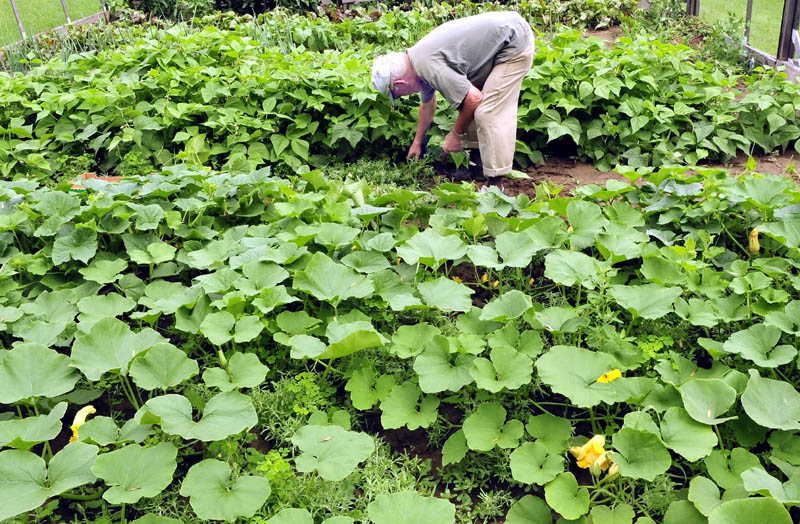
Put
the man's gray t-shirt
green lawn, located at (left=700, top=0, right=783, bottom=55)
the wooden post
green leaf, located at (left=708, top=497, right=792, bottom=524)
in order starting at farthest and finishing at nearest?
green lawn, located at (left=700, top=0, right=783, bottom=55), the wooden post, the man's gray t-shirt, green leaf, located at (left=708, top=497, right=792, bottom=524)

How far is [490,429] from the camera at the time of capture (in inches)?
80.9

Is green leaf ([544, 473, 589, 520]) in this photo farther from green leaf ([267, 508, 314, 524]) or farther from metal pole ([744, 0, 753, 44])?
metal pole ([744, 0, 753, 44])

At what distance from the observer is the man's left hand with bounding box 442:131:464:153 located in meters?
4.55

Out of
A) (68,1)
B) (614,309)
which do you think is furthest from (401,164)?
(68,1)

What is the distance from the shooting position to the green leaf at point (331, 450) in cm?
179

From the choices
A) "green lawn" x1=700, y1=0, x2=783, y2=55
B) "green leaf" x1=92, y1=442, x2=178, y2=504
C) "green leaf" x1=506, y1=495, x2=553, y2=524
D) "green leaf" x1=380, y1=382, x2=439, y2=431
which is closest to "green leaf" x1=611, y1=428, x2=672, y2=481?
"green leaf" x1=506, y1=495, x2=553, y2=524

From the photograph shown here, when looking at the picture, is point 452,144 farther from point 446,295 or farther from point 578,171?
point 446,295

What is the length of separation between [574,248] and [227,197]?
1773 mm

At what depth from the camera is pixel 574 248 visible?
2.84 m

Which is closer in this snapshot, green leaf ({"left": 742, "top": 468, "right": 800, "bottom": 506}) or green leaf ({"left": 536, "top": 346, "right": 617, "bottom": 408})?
green leaf ({"left": 742, "top": 468, "right": 800, "bottom": 506})

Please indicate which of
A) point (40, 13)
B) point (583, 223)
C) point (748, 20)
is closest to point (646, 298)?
point (583, 223)

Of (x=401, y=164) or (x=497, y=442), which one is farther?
(x=401, y=164)

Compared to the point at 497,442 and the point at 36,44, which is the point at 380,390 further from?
the point at 36,44

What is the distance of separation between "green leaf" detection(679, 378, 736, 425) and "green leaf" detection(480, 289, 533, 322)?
605mm
